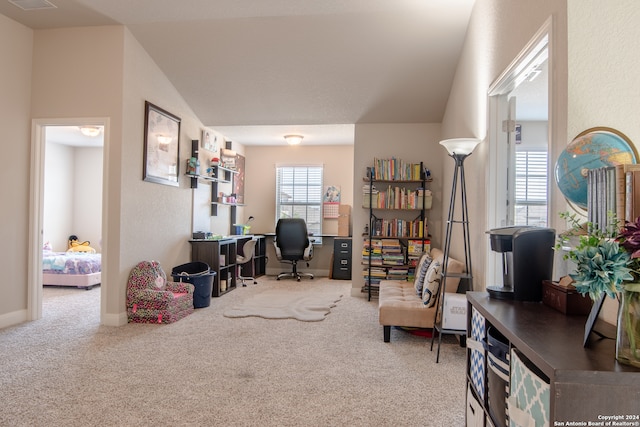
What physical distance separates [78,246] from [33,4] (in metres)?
4.92

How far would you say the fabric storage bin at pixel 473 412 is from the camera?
1.61 metres

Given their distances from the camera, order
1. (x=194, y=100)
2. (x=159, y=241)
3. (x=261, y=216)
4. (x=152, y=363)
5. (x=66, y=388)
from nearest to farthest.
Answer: (x=66, y=388) < (x=152, y=363) < (x=159, y=241) < (x=194, y=100) < (x=261, y=216)

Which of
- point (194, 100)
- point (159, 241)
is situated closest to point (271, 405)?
point (159, 241)

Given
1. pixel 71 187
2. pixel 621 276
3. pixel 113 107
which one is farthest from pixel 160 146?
pixel 71 187

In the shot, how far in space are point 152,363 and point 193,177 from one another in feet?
9.74

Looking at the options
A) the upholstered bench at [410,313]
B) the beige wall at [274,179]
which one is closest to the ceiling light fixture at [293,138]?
the beige wall at [274,179]

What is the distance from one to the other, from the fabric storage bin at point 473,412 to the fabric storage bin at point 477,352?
52 mm

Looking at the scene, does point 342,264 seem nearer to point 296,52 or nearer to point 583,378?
point 296,52

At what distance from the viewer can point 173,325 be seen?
12.7 ft

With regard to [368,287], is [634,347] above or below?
above

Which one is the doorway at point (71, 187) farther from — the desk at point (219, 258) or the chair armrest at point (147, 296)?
the chair armrest at point (147, 296)

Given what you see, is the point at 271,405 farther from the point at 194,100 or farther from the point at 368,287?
the point at 194,100

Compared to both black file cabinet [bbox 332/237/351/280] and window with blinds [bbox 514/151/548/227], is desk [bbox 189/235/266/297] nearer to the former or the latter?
black file cabinet [bbox 332/237/351/280]

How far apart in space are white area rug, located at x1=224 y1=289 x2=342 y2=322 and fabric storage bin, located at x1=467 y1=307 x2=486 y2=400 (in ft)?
7.98
